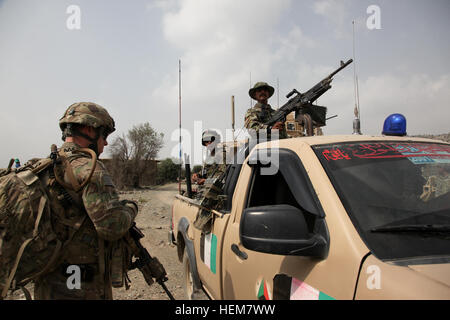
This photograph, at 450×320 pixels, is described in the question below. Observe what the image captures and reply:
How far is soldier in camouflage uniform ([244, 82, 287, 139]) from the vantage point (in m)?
4.78

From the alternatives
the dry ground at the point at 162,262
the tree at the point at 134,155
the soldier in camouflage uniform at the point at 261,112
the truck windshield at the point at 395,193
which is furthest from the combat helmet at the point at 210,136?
the tree at the point at 134,155

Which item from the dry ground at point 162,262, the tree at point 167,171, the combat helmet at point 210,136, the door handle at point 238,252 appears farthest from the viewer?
the tree at point 167,171

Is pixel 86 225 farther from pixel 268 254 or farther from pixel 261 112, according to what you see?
pixel 261 112

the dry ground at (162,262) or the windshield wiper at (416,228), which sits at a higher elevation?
the windshield wiper at (416,228)

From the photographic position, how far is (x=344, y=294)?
1066 mm

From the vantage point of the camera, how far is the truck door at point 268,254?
1.32 metres

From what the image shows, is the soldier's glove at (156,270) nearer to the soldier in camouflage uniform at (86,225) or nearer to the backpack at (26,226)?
the soldier in camouflage uniform at (86,225)

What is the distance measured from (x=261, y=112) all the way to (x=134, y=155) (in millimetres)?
23578

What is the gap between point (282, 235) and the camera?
1.18 meters

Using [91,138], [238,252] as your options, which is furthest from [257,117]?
[238,252]

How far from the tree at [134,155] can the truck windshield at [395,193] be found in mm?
25293

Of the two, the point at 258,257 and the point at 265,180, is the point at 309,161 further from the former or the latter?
the point at 265,180

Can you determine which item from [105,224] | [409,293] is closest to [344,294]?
[409,293]
